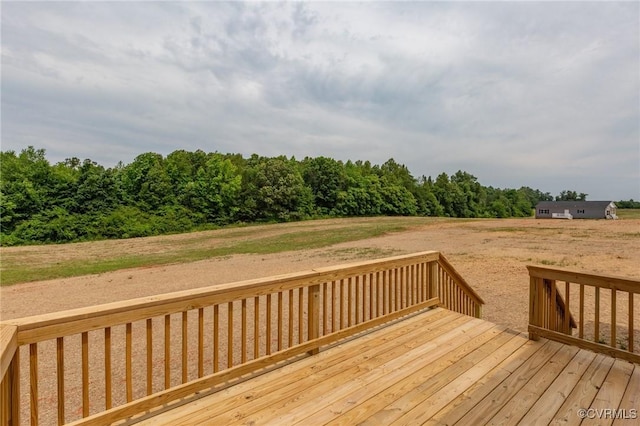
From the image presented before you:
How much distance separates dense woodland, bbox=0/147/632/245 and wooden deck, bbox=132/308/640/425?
3116 centimetres

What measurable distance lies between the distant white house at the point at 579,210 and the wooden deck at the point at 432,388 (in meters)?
66.1

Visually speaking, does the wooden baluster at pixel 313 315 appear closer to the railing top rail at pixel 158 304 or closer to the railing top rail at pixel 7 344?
the railing top rail at pixel 158 304

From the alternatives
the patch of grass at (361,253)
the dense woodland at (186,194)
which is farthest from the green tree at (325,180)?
the patch of grass at (361,253)

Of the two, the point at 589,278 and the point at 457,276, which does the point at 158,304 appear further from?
the point at 457,276

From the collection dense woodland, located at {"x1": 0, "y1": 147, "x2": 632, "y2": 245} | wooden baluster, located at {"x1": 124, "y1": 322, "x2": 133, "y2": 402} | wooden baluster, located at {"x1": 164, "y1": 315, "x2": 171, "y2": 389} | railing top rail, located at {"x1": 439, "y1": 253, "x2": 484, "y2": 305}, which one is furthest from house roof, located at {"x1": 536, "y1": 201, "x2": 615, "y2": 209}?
wooden baluster, located at {"x1": 124, "y1": 322, "x2": 133, "y2": 402}

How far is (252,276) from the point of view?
9.79 m

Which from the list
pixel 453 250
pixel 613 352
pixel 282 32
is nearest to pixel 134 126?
pixel 282 32

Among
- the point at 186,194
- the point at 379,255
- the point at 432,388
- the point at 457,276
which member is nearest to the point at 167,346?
the point at 432,388

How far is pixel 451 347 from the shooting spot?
333cm

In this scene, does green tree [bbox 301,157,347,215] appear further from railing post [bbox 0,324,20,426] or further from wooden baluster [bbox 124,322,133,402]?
railing post [bbox 0,324,20,426]

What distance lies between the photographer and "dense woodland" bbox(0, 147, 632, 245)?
27.7m

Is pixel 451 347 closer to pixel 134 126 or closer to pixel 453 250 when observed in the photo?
pixel 453 250

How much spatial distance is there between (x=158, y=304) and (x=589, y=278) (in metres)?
4.04

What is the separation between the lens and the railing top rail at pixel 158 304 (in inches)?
65.9
